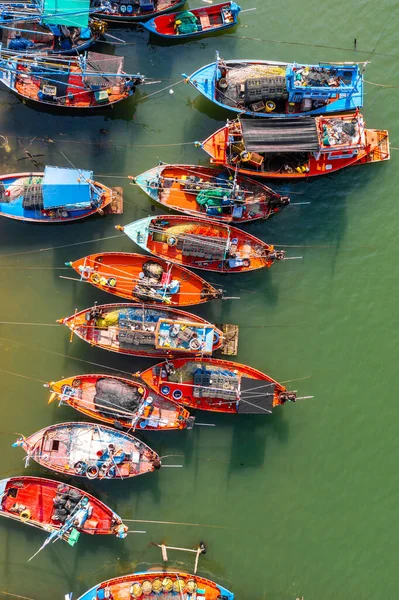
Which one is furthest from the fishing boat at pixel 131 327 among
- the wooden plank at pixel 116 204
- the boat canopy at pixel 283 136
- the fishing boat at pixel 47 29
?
the fishing boat at pixel 47 29

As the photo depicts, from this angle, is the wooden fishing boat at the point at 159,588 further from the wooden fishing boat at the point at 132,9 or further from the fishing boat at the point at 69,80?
the wooden fishing boat at the point at 132,9

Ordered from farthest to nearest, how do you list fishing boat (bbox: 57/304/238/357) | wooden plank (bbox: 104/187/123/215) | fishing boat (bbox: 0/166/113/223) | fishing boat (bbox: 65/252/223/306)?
wooden plank (bbox: 104/187/123/215), fishing boat (bbox: 65/252/223/306), fishing boat (bbox: 0/166/113/223), fishing boat (bbox: 57/304/238/357)

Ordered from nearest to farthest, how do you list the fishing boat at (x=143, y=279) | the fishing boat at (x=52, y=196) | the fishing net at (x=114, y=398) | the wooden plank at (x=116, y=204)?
the fishing net at (x=114, y=398), the fishing boat at (x=52, y=196), the fishing boat at (x=143, y=279), the wooden plank at (x=116, y=204)

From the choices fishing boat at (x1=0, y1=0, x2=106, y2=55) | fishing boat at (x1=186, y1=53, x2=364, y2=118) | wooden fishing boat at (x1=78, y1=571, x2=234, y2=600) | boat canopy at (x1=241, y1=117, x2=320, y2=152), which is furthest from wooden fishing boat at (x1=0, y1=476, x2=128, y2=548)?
fishing boat at (x1=0, y1=0, x2=106, y2=55)

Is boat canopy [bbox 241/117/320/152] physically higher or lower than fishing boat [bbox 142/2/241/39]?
lower

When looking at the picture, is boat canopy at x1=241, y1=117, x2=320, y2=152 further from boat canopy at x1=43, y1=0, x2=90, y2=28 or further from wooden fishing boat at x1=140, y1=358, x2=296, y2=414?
wooden fishing boat at x1=140, y1=358, x2=296, y2=414

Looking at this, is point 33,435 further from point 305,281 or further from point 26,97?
point 26,97
